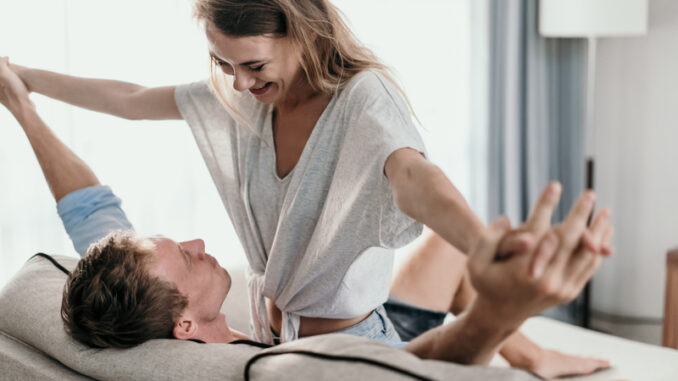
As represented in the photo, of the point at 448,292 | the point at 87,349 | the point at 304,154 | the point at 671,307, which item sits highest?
the point at 304,154

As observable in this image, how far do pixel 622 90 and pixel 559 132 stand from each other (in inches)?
15.0

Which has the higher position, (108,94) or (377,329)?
(108,94)

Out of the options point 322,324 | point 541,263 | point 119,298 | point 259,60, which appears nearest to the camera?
point 541,263

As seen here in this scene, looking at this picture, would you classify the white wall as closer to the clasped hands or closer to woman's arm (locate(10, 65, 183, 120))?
woman's arm (locate(10, 65, 183, 120))

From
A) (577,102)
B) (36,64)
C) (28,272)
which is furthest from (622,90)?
(28,272)

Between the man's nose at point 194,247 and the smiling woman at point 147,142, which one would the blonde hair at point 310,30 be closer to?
the man's nose at point 194,247

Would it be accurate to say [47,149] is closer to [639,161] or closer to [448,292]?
[448,292]

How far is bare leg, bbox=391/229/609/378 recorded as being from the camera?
171 cm

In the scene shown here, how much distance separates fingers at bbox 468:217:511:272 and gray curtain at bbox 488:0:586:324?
2697 millimetres

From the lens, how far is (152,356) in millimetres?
957

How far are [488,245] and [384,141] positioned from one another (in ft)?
1.28

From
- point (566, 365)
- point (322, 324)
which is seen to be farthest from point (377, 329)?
point (566, 365)

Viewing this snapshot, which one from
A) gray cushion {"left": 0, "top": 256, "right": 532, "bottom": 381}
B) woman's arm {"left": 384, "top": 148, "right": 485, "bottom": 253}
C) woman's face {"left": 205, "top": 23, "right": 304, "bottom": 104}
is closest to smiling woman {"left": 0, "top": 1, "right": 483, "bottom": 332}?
gray cushion {"left": 0, "top": 256, "right": 532, "bottom": 381}

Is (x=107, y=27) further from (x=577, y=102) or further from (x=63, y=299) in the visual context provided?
(x=577, y=102)
